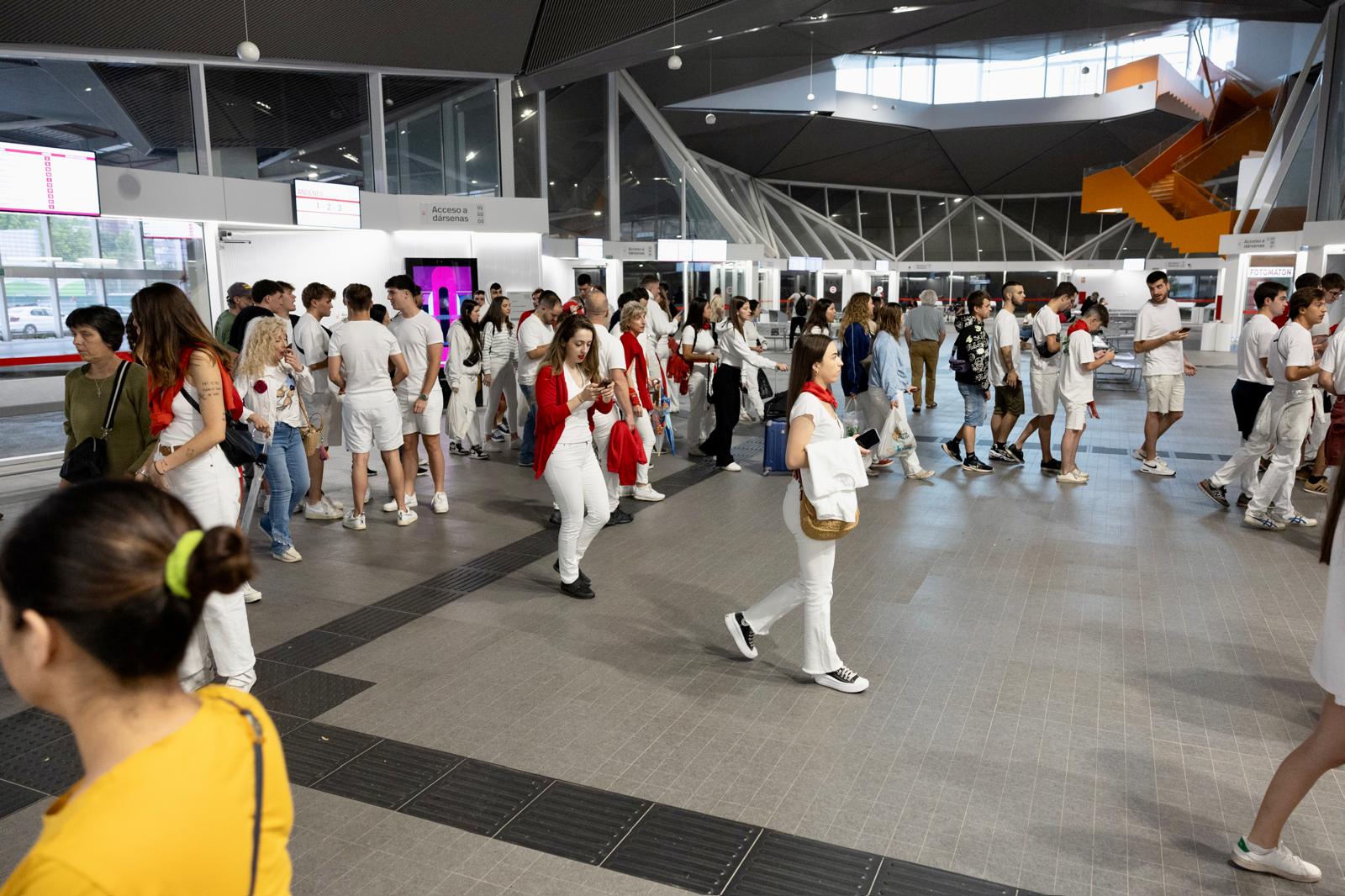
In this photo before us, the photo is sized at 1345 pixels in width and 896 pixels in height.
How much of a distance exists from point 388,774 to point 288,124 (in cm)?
1322

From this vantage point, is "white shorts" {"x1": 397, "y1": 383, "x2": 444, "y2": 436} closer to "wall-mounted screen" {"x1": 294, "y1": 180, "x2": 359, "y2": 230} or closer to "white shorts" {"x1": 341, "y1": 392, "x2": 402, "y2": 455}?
"white shorts" {"x1": 341, "y1": 392, "x2": 402, "y2": 455}

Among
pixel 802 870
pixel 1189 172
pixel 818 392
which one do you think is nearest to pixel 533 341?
pixel 818 392

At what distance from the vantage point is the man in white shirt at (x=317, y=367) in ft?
24.0

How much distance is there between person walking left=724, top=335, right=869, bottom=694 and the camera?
156 inches

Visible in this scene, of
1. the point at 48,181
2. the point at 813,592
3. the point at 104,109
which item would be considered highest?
the point at 104,109

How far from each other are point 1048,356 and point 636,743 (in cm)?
673

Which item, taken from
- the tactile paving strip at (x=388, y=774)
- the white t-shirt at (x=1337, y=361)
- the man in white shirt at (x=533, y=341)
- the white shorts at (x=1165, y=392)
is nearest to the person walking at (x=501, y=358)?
the man in white shirt at (x=533, y=341)

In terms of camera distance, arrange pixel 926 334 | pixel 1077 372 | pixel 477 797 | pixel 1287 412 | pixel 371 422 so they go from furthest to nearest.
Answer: pixel 926 334
pixel 1077 372
pixel 371 422
pixel 1287 412
pixel 477 797

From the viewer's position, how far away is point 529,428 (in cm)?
942

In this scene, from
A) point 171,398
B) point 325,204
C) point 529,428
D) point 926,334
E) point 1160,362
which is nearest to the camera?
point 171,398

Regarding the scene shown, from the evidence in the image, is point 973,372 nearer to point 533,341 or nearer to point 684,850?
point 533,341

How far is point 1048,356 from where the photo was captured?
28.9 feet

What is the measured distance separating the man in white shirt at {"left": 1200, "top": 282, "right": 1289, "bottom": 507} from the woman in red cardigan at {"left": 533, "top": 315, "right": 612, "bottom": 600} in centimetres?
526

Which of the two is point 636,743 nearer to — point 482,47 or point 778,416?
point 778,416
